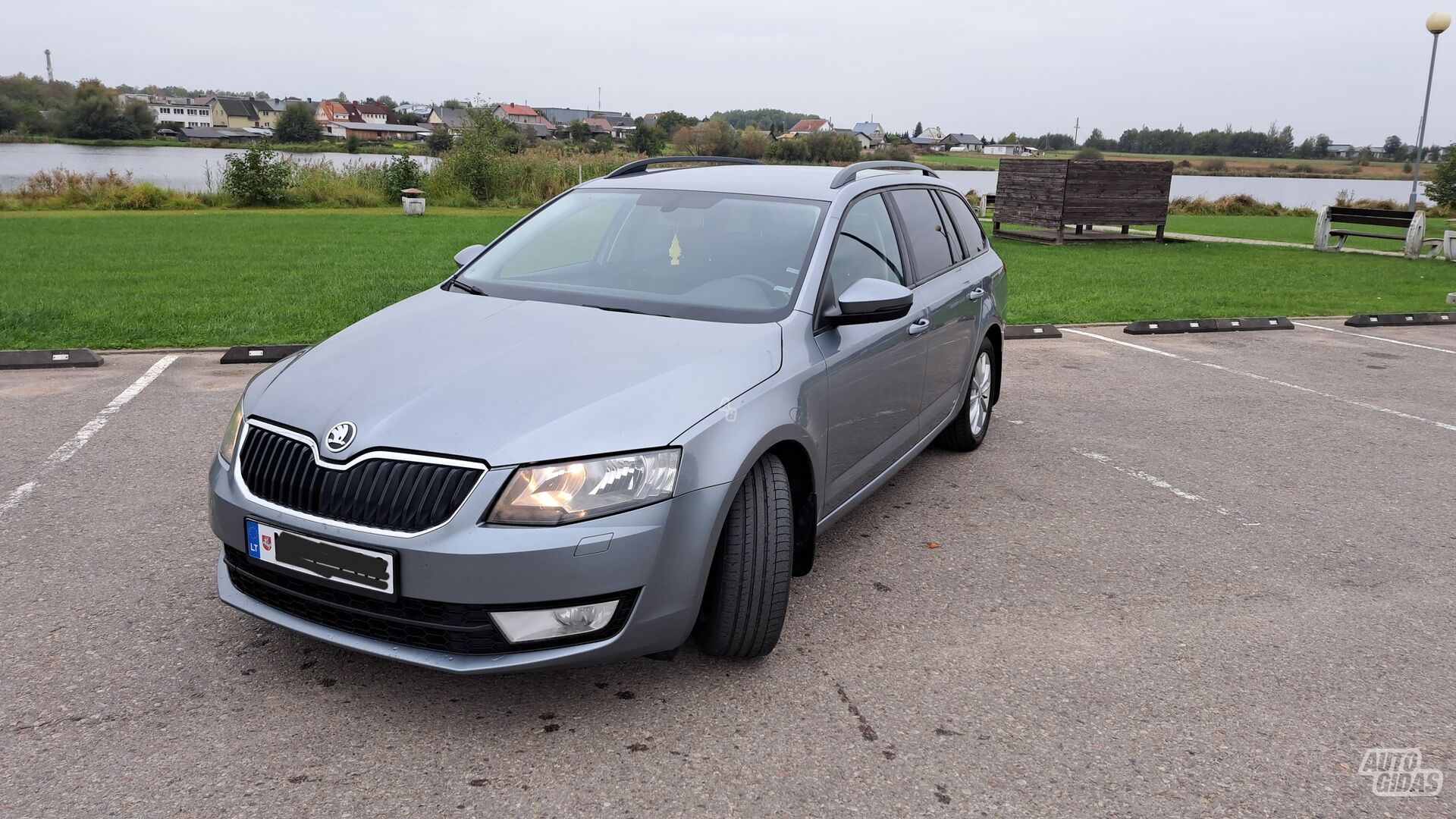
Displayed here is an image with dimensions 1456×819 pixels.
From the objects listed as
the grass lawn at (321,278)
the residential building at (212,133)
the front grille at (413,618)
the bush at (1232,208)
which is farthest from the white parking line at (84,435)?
the residential building at (212,133)

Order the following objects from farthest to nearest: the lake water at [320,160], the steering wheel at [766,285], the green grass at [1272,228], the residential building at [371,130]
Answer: the residential building at [371,130] → the lake water at [320,160] → the green grass at [1272,228] → the steering wheel at [766,285]

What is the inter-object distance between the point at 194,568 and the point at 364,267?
10.1 metres

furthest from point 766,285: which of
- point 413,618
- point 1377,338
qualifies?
point 1377,338

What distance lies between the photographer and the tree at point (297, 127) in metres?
57.2

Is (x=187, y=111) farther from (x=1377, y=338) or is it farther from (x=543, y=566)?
(x=543, y=566)

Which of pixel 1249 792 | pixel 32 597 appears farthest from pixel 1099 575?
pixel 32 597

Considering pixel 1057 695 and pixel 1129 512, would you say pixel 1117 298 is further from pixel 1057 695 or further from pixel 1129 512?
pixel 1057 695

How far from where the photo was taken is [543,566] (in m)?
2.74

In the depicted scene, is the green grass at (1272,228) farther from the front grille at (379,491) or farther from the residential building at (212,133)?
the residential building at (212,133)

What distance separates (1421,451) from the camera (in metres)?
6.39

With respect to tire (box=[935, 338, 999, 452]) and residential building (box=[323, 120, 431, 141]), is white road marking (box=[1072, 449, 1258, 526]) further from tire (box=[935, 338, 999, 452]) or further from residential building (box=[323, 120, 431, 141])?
residential building (box=[323, 120, 431, 141])

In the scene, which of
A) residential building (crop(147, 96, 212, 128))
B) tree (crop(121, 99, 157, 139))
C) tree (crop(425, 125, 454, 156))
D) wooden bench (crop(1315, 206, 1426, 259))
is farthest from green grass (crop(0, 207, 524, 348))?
residential building (crop(147, 96, 212, 128))

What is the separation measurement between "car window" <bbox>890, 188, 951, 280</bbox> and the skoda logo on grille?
289cm

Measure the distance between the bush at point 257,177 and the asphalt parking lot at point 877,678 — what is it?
22.9 meters
